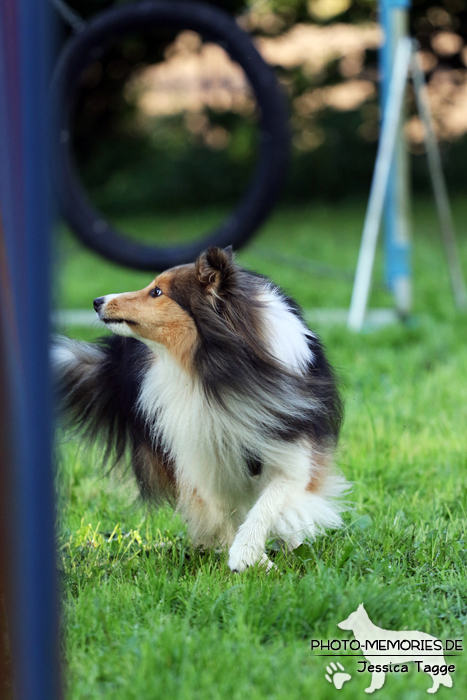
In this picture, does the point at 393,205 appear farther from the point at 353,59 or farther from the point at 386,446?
the point at 353,59

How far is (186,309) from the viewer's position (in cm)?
246

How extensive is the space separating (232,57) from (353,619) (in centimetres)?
449

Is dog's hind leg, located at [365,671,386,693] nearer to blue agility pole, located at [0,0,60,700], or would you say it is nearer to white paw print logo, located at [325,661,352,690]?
white paw print logo, located at [325,661,352,690]

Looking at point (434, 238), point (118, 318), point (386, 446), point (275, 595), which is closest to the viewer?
point (275, 595)

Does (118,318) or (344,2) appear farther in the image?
(344,2)

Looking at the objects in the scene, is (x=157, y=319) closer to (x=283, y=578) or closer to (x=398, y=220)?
(x=283, y=578)

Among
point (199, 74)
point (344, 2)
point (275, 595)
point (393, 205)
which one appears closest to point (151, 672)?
point (275, 595)

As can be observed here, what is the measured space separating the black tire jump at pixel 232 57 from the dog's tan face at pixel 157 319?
9.52 ft

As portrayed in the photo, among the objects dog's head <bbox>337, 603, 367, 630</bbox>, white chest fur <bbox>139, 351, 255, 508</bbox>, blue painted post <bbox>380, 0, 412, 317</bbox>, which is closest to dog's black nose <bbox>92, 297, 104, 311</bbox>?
white chest fur <bbox>139, 351, 255, 508</bbox>

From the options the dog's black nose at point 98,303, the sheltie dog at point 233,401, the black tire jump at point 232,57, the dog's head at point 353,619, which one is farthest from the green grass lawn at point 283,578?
the black tire jump at point 232,57

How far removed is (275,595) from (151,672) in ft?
1.46

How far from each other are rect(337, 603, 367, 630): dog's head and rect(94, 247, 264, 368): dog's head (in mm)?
903

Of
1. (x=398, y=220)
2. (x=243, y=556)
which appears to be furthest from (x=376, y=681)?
(x=398, y=220)

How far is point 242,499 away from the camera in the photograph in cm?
267
